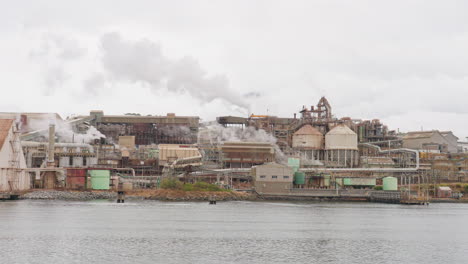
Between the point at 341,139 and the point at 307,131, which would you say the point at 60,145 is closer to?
the point at 307,131

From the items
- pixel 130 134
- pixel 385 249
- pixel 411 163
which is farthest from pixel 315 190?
pixel 385 249

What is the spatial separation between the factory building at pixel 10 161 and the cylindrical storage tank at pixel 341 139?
5238 centimetres

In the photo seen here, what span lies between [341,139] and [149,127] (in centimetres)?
3505

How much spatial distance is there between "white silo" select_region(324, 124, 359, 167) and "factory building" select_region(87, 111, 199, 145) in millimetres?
24449

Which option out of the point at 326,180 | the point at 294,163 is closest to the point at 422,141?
the point at 326,180

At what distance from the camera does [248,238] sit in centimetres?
4678

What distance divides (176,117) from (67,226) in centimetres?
7791

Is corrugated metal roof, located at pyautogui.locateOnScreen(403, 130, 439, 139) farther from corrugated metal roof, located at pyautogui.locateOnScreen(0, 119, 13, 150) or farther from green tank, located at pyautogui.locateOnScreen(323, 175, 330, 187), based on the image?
corrugated metal roof, located at pyautogui.locateOnScreen(0, 119, 13, 150)

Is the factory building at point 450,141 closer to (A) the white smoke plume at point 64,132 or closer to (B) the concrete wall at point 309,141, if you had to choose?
(B) the concrete wall at point 309,141

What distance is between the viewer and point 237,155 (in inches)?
4439

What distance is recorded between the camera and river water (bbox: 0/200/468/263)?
37.9 metres

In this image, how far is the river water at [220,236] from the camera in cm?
3794

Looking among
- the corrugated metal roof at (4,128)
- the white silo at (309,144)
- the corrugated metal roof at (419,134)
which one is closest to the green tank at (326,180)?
the white silo at (309,144)

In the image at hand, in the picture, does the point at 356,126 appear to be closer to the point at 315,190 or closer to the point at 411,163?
the point at 411,163
